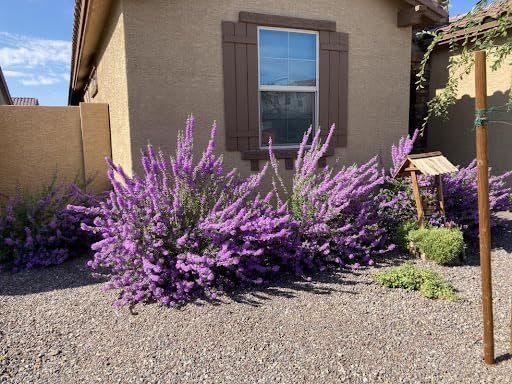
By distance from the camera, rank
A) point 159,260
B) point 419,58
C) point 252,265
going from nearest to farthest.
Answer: point 159,260 < point 252,265 < point 419,58

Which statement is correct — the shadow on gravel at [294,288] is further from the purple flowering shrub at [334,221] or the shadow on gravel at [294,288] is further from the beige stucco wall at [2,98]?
the beige stucco wall at [2,98]

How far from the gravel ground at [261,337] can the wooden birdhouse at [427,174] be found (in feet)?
3.64

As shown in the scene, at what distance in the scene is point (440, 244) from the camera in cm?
460

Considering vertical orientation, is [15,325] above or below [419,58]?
below

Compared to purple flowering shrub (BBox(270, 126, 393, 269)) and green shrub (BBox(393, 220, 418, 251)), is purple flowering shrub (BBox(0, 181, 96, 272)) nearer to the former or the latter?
purple flowering shrub (BBox(270, 126, 393, 269))

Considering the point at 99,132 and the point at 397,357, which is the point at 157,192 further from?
the point at 99,132

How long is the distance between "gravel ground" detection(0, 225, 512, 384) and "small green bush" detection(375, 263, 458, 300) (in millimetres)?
94

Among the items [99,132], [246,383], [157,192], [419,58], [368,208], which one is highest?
[419,58]

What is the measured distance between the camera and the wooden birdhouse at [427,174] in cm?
466

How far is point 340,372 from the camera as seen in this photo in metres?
2.75

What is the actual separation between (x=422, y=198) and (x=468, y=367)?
2.72 meters

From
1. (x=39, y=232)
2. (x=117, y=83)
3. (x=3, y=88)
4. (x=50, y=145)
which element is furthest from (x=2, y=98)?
(x=39, y=232)

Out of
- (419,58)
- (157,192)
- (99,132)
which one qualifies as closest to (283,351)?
(157,192)

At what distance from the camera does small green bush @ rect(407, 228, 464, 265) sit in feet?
15.0
